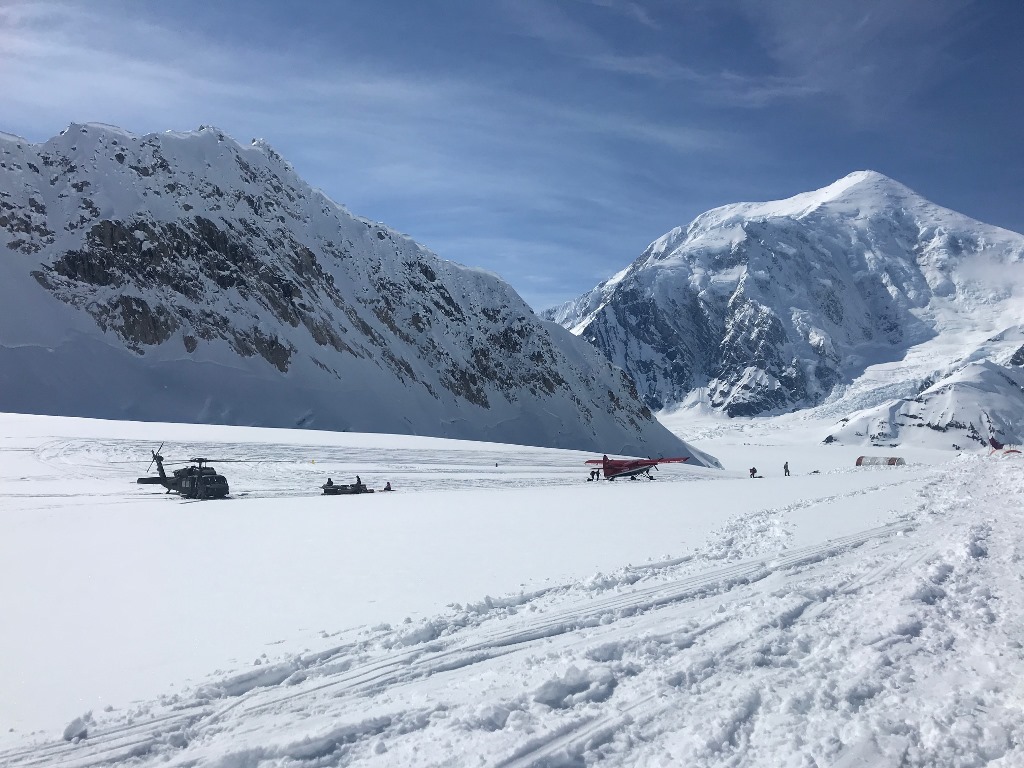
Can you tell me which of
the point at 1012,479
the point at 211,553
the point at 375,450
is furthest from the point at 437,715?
the point at 375,450

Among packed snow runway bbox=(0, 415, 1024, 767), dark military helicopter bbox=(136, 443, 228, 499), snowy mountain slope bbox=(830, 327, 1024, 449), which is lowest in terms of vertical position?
packed snow runway bbox=(0, 415, 1024, 767)

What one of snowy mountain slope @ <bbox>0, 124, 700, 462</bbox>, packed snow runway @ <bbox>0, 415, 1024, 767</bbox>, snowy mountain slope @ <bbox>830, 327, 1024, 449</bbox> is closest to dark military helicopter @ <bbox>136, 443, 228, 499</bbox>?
packed snow runway @ <bbox>0, 415, 1024, 767</bbox>

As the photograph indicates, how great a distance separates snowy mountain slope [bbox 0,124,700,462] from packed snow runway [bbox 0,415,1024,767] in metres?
61.6

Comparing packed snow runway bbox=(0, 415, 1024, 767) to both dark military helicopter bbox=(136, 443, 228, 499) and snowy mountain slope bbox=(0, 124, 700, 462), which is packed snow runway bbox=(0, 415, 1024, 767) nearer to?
dark military helicopter bbox=(136, 443, 228, 499)

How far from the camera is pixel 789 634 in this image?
7.80 m

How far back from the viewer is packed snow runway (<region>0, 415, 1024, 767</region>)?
5.48 meters

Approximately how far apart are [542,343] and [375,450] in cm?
8024

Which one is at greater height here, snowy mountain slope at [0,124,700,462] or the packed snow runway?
snowy mountain slope at [0,124,700,462]

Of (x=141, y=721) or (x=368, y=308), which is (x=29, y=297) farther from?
(x=141, y=721)

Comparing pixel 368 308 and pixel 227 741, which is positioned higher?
pixel 368 308

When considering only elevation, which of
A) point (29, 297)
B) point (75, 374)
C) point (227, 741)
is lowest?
point (227, 741)

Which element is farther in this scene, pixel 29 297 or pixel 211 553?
pixel 29 297

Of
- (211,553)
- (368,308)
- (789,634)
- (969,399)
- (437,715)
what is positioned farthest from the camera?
(969,399)

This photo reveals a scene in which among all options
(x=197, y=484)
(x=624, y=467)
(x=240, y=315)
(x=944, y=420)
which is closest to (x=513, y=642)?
(x=197, y=484)
